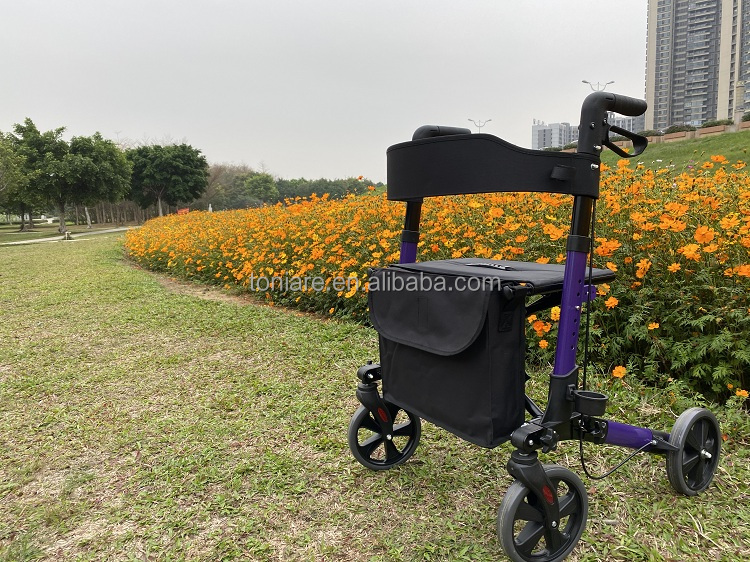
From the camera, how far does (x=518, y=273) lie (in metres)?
1.38

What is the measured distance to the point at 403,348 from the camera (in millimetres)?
1472

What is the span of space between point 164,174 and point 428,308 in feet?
126

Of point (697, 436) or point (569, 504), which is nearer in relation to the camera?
point (569, 504)

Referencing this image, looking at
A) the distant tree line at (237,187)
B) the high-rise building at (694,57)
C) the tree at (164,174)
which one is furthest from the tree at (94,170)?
the high-rise building at (694,57)

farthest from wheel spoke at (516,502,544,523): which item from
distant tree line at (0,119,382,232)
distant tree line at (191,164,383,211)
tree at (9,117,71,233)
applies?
distant tree line at (191,164,383,211)

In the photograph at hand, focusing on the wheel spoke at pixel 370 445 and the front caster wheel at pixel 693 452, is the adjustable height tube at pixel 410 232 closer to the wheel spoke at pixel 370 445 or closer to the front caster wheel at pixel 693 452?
the wheel spoke at pixel 370 445

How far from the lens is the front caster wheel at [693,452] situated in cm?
149

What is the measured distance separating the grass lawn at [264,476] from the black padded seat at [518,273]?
0.74 m

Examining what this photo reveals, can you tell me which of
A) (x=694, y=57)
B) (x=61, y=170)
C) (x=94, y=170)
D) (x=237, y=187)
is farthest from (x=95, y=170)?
(x=694, y=57)

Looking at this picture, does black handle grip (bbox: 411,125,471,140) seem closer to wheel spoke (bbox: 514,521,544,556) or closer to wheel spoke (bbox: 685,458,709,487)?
wheel spoke (bbox: 514,521,544,556)

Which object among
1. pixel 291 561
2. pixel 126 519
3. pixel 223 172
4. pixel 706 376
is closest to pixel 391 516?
pixel 291 561

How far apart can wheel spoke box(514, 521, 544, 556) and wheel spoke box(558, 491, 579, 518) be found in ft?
0.28

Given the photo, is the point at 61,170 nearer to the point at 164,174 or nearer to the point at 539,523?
the point at 164,174

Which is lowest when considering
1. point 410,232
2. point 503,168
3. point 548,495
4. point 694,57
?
point 548,495
